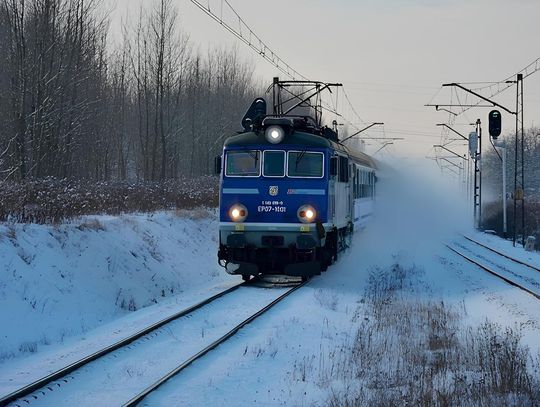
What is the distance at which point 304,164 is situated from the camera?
1546 cm

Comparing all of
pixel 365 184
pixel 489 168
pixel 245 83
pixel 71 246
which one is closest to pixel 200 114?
pixel 245 83

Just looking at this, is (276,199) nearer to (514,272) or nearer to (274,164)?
(274,164)

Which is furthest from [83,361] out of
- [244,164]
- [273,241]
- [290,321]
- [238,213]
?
[244,164]

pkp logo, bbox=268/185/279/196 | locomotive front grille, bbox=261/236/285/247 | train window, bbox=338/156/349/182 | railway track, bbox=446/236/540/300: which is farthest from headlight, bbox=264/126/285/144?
railway track, bbox=446/236/540/300

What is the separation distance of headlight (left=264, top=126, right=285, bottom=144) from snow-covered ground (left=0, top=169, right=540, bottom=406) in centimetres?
345

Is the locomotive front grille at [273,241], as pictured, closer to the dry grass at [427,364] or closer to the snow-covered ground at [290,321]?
the snow-covered ground at [290,321]

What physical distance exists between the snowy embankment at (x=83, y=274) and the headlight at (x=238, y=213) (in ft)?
6.10

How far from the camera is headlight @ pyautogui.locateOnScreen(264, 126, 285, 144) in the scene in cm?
1537

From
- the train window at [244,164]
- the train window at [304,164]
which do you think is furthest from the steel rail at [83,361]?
the train window at [304,164]

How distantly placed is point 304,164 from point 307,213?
3.89 feet

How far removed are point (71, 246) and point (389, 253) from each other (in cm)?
1342

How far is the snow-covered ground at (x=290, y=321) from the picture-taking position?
7.42 meters

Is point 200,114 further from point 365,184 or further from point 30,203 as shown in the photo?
point 30,203

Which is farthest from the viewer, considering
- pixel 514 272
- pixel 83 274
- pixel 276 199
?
pixel 514 272
